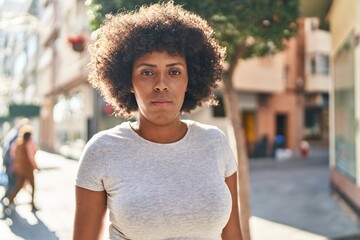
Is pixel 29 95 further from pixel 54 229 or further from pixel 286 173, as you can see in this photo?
pixel 54 229

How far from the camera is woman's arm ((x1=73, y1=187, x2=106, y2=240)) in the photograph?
6.06ft

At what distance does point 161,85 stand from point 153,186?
1.31ft

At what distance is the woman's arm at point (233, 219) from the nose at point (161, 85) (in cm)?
47

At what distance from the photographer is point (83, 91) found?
26594 millimetres

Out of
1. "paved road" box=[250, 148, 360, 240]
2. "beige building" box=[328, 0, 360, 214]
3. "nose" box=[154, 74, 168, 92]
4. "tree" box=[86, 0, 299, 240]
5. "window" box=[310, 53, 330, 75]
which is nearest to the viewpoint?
"nose" box=[154, 74, 168, 92]

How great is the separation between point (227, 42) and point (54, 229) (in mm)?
4080

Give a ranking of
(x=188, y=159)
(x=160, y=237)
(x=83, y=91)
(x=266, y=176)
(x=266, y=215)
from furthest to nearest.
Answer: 1. (x=83, y=91)
2. (x=266, y=176)
3. (x=266, y=215)
4. (x=188, y=159)
5. (x=160, y=237)

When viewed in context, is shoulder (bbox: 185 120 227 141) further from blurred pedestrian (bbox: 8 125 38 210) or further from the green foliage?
blurred pedestrian (bbox: 8 125 38 210)

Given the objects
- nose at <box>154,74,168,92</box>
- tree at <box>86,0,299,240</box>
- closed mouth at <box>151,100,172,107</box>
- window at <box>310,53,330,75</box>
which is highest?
window at <box>310,53,330,75</box>

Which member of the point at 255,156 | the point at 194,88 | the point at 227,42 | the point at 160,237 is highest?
the point at 227,42

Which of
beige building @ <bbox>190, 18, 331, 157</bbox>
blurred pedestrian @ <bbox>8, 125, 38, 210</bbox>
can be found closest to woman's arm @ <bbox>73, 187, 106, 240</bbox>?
blurred pedestrian @ <bbox>8, 125, 38, 210</bbox>

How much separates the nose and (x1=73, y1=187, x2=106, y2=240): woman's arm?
1.49 ft

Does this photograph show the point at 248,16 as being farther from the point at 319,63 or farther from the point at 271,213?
the point at 319,63

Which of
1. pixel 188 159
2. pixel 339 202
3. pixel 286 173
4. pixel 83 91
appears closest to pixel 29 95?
pixel 83 91
